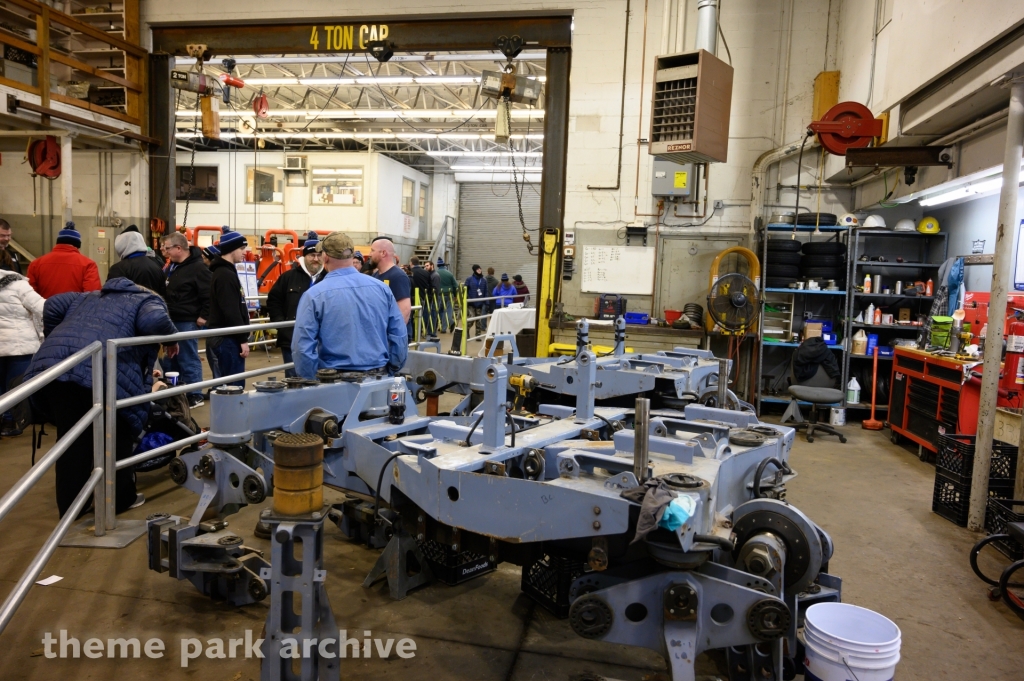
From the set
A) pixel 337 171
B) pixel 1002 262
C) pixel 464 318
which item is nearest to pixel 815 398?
pixel 1002 262

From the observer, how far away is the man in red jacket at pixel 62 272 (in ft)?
17.7

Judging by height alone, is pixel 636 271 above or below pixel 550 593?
above

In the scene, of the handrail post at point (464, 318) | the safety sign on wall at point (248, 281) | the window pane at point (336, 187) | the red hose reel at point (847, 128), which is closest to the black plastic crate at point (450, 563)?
the red hose reel at point (847, 128)

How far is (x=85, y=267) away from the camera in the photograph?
18.0 feet

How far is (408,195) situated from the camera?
62.7 ft

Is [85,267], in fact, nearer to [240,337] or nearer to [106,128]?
[240,337]

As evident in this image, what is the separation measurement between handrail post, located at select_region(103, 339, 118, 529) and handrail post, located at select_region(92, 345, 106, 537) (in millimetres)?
24

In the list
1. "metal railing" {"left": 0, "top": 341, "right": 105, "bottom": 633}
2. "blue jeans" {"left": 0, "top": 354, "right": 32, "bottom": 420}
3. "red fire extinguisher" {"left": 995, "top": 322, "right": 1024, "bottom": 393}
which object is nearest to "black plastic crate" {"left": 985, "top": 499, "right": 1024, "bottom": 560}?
"red fire extinguisher" {"left": 995, "top": 322, "right": 1024, "bottom": 393}

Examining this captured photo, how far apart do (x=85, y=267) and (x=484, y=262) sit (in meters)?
15.4

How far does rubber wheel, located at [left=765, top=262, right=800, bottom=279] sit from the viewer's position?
7.66 metres

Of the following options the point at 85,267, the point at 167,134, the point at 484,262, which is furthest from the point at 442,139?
the point at 85,267

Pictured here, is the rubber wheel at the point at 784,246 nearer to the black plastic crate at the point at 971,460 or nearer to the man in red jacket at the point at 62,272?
the black plastic crate at the point at 971,460

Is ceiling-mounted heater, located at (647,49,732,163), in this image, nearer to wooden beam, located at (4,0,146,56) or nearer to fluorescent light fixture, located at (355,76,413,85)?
fluorescent light fixture, located at (355,76,413,85)

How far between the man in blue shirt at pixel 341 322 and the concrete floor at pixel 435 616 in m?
1.01
